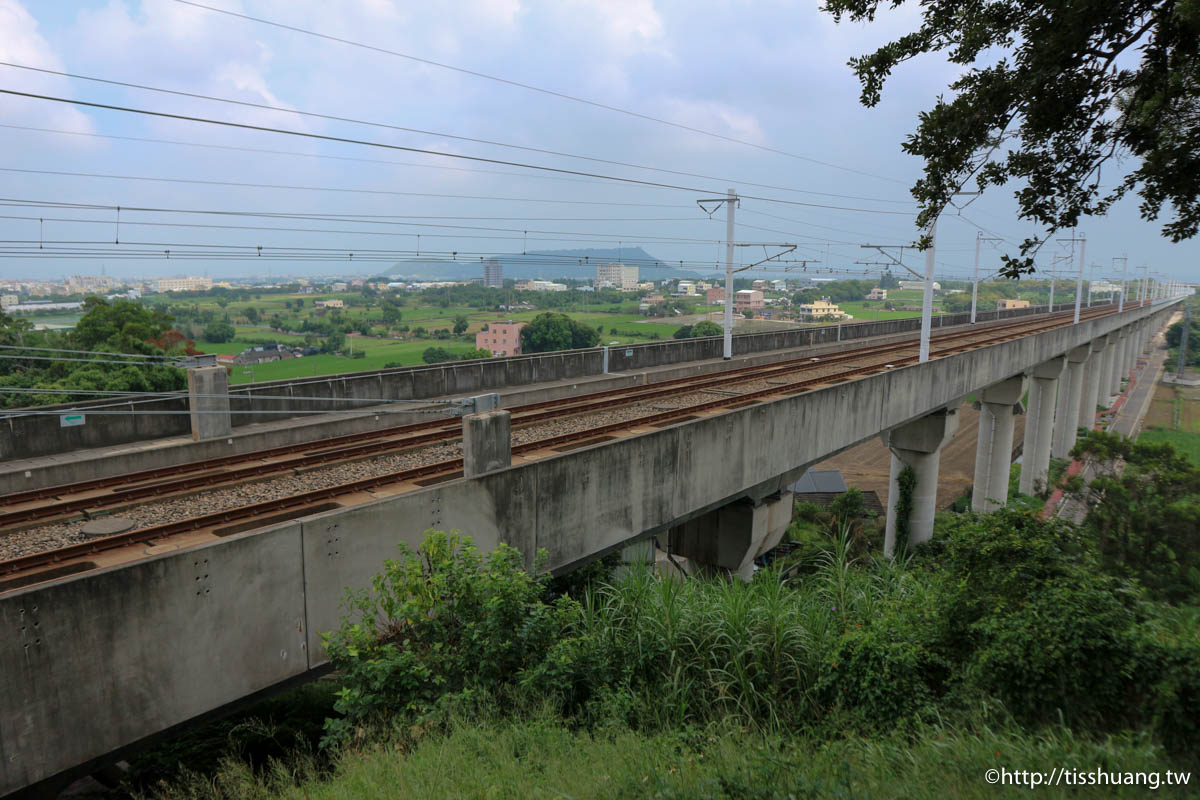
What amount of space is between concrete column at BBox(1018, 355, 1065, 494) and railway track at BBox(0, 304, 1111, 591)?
86.4 ft

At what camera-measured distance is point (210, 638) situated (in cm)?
738

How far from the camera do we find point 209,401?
13.9m

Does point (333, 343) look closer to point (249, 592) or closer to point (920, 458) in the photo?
point (920, 458)

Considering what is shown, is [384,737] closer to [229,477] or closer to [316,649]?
[316,649]

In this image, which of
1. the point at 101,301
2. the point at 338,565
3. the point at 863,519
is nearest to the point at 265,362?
the point at 101,301

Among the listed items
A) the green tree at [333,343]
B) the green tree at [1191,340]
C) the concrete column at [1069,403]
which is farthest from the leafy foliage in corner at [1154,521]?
the green tree at [1191,340]

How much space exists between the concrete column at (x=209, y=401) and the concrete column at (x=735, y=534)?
9.92 m

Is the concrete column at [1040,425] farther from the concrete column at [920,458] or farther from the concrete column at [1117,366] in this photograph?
the concrete column at [1117,366]

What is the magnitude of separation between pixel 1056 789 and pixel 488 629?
4852mm

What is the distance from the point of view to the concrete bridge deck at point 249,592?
6.27 metres

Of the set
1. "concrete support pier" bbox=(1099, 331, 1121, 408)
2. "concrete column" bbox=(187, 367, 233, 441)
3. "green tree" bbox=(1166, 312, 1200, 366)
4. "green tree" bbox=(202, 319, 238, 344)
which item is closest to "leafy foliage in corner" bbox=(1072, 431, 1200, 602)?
"concrete column" bbox=(187, 367, 233, 441)

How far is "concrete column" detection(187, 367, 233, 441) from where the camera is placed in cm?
1369

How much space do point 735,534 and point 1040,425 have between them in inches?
1399

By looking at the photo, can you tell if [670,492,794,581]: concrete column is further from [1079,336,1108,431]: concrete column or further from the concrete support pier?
the concrete support pier
